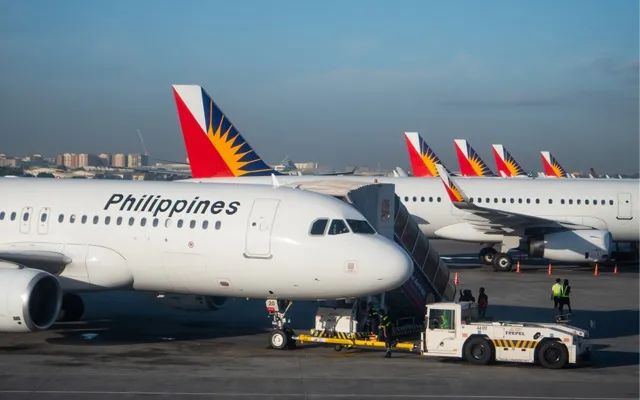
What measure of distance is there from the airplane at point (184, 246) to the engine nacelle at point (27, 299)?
0.02 metres

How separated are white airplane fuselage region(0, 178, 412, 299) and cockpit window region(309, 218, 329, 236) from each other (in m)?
0.10

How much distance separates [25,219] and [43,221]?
49 centimetres

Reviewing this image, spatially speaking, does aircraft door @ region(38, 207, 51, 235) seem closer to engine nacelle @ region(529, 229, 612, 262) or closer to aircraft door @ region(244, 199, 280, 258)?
aircraft door @ region(244, 199, 280, 258)

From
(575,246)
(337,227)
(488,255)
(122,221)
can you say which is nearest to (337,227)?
(337,227)

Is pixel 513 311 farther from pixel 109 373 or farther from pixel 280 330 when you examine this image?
pixel 109 373

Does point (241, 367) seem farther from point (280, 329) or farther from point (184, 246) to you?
point (184, 246)

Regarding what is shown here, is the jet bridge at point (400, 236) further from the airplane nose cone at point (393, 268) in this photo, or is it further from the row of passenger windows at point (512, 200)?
the row of passenger windows at point (512, 200)

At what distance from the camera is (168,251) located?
20781 millimetres

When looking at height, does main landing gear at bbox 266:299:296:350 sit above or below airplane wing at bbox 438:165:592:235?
below

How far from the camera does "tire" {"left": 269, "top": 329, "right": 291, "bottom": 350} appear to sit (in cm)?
2050

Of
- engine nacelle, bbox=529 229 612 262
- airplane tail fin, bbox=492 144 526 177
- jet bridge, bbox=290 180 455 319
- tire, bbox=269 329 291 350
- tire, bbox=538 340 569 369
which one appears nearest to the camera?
tire, bbox=538 340 569 369

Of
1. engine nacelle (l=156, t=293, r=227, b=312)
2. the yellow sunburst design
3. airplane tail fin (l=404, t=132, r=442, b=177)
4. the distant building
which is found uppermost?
the distant building

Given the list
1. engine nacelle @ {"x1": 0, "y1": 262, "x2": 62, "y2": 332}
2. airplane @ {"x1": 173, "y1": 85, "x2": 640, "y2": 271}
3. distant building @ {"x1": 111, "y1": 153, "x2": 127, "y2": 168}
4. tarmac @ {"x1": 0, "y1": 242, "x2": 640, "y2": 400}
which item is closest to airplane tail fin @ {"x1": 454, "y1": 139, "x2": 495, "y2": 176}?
airplane @ {"x1": 173, "y1": 85, "x2": 640, "y2": 271}

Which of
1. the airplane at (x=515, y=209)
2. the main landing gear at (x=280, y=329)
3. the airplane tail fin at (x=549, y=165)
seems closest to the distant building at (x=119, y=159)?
the airplane tail fin at (x=549, y=165)
